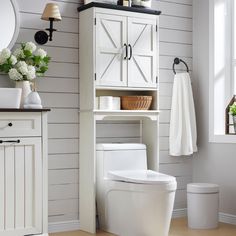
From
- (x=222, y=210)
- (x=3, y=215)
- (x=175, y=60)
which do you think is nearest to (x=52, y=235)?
(x=3, y=215)

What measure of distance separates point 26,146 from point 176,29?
2077 millimetres

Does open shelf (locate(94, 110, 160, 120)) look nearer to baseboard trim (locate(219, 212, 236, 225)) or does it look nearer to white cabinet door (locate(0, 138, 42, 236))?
white cabinet door (locate(0, 138, 42, 236))

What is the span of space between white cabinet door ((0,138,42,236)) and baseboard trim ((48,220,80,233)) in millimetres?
556

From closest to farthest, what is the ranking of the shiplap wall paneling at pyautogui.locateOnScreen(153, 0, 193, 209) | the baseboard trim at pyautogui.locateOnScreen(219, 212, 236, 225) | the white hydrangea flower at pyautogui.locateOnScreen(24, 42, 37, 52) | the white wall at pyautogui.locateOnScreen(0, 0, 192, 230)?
the white hydrangea flower at pyautogui.locateOnScreen(24, 42, 37, 52) < the white wall at pyautogui.locateOnScreen(0, 0, 192, 230) < the baseboard trim at pyautogui.locateOnScreen(219, 212, 236, 225) < the shiplap wall paneling at pyautogui.locateOnScreen(153, 0, 193, 209)

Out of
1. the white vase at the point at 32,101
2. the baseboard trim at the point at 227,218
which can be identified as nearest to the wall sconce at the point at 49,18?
the white vase at the point at 32,101

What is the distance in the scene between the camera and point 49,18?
407cm

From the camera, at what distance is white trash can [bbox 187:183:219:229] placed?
443cm

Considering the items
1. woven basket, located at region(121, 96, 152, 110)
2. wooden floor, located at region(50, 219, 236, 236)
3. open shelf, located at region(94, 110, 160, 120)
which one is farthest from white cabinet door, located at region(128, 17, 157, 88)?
wooden floor, located at region(50, 219, 236, 236)

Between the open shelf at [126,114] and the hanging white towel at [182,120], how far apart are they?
36cm

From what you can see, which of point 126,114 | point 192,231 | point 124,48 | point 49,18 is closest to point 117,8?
point 124,48

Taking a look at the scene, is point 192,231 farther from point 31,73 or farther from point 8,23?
point 8,23

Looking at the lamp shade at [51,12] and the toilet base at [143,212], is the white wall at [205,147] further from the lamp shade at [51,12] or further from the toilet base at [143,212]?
the lamp shade at [51,12]

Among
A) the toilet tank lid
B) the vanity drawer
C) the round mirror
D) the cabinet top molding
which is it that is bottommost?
the toilet tank lid

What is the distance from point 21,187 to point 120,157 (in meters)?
1.01
